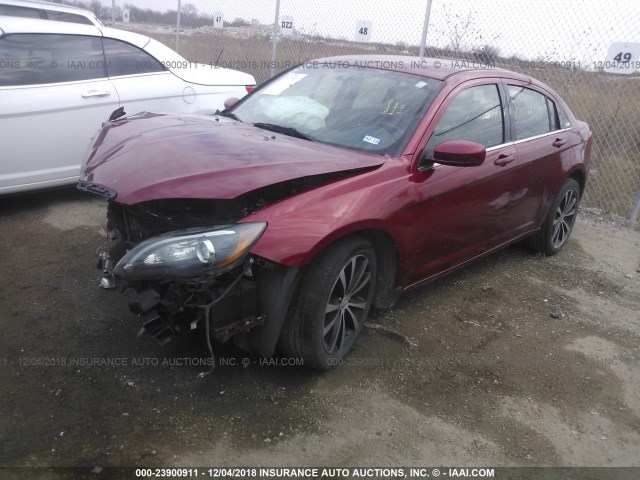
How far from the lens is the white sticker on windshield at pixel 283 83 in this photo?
158 inches

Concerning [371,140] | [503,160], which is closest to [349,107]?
[371,140]

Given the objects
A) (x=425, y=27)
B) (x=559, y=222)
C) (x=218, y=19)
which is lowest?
(x=559, y=222)

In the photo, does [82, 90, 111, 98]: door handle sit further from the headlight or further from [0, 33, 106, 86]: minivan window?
the headlight

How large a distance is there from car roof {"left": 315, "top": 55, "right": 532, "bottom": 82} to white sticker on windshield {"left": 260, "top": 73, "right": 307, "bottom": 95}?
0.77 feet

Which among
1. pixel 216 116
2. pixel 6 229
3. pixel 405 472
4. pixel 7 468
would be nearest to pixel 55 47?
pixel 6 229

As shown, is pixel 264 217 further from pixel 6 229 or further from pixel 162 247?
pixel 6 229

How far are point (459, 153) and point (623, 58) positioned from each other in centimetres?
436

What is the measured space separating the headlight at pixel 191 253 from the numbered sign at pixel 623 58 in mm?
5557

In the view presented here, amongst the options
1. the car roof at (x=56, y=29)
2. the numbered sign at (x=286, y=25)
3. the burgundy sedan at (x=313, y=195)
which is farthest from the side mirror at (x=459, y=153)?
the numbered sign at (x=286, y=25)

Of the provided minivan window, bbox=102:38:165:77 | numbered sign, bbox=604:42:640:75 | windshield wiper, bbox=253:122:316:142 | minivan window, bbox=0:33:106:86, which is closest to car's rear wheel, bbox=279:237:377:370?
windshield wiper, bbox=253:122:316:142

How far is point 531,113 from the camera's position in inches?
175


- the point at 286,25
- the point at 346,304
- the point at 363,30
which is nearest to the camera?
the point at 346,304

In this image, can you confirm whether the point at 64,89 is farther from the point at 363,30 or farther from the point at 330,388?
the point at 363,30

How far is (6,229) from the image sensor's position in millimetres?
4566
